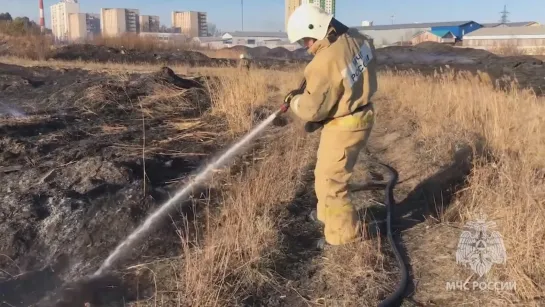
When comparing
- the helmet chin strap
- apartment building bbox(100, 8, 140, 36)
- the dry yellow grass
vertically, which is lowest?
the dry yellow grass

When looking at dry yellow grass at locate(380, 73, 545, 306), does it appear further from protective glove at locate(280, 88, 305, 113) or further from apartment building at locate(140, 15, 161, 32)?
apartment building at locate(140, 15, 161, 32)

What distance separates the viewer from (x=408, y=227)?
13.5 feet

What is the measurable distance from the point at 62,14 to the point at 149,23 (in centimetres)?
1654

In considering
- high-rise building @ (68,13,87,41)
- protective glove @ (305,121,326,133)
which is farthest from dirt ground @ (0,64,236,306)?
high-rise building @ (68,13,87,41)

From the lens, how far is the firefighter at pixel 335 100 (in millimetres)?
3320

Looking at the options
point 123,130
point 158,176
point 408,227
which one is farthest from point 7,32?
point 408,227

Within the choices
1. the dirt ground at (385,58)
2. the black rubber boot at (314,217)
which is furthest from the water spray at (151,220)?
the dirt ground at (385,58)

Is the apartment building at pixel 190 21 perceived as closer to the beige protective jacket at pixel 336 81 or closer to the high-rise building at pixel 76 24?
the high-rise building at pixel 76 24

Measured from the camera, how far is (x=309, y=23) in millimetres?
3428

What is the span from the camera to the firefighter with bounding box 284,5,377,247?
3320mm

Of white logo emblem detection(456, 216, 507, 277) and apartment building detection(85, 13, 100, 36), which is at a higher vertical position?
apartment building detection(85, 13, 100, 36)

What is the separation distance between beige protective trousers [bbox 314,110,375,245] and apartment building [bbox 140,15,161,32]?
317ft

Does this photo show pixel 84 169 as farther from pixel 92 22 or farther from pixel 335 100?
pixel 92 22

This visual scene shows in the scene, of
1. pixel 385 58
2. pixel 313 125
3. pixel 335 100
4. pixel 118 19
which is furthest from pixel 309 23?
pixel 118 19
